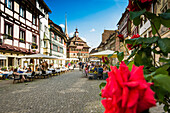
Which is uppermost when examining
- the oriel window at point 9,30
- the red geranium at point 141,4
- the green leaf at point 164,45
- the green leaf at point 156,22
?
the oriel window at point 9,30

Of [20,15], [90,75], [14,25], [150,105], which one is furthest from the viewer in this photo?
[20,15]

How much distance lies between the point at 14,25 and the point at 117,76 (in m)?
16.9

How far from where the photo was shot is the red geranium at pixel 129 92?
399 millimetres

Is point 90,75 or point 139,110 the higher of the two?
point 139,110

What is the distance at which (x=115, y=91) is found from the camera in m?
0.43

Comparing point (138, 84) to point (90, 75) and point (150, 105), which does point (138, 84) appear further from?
point (90, 75)

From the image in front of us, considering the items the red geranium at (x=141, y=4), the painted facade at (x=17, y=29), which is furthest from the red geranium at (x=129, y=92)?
the painted facade at (x=17, y=29)

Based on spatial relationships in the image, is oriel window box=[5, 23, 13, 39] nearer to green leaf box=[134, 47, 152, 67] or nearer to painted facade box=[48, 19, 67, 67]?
painted facade box=[48, 19, 67, 67]

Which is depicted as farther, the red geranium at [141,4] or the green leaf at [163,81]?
the red geranium at [141,4]

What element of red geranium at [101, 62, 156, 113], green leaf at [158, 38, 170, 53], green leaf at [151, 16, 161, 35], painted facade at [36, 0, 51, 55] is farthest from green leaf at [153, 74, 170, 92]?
painted facade at [36, 0, 51, 55]

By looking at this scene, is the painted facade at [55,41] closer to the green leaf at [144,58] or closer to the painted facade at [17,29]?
the painted facade at [17,29]

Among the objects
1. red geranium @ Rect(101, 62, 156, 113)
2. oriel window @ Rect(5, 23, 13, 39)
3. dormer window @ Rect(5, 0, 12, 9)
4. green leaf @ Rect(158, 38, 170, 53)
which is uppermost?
dormer window @ Rect(5, 0, 12, 9)

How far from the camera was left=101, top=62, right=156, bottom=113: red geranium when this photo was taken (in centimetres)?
40

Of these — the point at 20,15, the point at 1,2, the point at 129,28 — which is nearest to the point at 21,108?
the point at 1,2
